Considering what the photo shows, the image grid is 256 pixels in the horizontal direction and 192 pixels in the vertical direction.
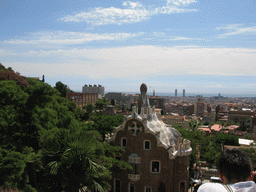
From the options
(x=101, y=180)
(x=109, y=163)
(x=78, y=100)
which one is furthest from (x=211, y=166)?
(x=78, y=100)

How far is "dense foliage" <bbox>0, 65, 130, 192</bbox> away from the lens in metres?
15.1

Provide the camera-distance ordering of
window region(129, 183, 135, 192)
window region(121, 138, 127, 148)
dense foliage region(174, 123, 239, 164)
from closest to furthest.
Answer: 1. window region(129, 183, 135, 192)
2. window region(121, 138, 127, 148)
3. dense foliage region(174, 123, 239, 164)

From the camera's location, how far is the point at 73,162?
1538 cm

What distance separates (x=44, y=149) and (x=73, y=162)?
202cm

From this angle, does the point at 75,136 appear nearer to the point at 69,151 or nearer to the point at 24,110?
the point at 69,151

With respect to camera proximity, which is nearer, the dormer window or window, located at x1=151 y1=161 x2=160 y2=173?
window, located at x1=151 y1=161 x2=160 y2=173

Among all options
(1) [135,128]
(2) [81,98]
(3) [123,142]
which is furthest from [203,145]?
(2) [81,98]

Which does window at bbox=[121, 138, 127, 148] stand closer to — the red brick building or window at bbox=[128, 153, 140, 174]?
window at bbox=[128, 153, 140, 174]

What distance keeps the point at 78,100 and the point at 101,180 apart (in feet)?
298

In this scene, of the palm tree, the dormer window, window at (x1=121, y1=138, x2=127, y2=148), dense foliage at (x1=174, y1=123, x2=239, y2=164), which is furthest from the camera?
dense foliage at (x1=174, y1=123, x2=239, y2=164)

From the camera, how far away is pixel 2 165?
18719 millimetres

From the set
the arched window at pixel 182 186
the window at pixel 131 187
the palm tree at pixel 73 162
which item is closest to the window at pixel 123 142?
the window at pixel 131 187

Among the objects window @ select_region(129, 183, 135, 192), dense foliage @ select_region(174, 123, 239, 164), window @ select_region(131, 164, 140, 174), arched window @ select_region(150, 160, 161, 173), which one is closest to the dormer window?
window @ select_region(131, 164, 140, 174)

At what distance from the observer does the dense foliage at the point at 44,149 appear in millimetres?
15109
